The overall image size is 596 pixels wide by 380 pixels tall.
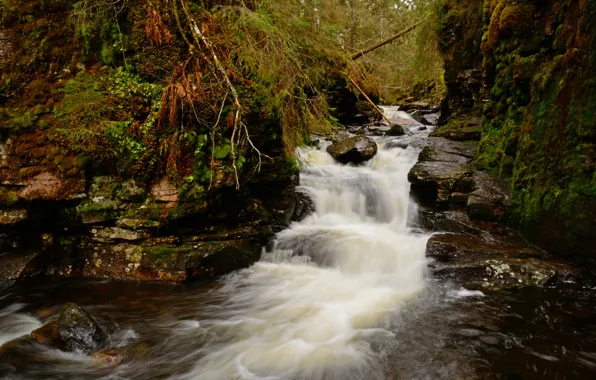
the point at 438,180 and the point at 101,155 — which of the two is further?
the point at 438,180

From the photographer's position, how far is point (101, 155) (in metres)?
5.26

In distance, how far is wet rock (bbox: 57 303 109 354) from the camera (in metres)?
3.88

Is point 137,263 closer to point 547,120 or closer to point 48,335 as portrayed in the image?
point 48,335

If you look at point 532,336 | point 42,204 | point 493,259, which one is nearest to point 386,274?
point 493,259

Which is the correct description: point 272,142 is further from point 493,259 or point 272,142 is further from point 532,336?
point 532,336

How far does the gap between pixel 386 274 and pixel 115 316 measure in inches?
160

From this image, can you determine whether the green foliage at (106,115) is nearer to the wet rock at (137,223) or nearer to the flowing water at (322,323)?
Answer: the wet rock at (137,223)

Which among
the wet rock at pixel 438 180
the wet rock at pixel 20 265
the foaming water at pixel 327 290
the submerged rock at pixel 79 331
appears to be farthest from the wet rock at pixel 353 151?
the submerged rock at pixel 79 331

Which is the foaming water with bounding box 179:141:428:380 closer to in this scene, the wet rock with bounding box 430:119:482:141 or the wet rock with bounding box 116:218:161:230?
the wet rock with bounding box 116:218:161:230

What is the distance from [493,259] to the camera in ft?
17.7

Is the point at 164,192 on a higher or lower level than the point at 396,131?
lower

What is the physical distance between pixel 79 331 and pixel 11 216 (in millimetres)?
2496

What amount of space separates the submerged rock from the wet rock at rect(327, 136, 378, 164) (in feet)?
23.2

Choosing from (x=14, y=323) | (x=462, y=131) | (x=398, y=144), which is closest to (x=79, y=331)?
(x=14, y=323)
